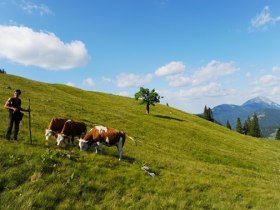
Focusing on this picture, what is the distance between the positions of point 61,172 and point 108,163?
152 inches

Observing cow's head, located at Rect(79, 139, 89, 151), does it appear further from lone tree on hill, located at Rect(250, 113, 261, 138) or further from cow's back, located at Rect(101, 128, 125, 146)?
lone tree on hill, located at Rect(250, 113, 261, 138)

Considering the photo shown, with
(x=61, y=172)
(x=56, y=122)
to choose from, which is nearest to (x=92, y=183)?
(x=61, y=172)

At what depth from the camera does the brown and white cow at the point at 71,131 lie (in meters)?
22.5

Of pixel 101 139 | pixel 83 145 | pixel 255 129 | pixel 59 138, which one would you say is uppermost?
pixel 255 129

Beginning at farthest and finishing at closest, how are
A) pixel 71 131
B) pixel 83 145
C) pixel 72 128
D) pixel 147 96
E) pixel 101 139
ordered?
pixel 147 96
pixel 72 128
pixel 71 131
pixel 101 139
pixel 83 145

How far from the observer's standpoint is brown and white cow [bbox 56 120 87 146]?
886 inches

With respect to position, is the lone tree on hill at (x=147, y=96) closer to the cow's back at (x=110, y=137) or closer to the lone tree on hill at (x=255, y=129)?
the cow's back at (x=110, y=137)

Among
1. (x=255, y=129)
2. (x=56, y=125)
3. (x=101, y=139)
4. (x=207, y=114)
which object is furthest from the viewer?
(x=207, y=114)

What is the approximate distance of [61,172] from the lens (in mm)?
17469

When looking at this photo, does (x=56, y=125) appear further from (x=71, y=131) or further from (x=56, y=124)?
(x=71, y=131)

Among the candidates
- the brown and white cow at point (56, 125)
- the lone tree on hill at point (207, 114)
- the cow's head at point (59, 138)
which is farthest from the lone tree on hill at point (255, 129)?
the cow's head at point (59, 138)

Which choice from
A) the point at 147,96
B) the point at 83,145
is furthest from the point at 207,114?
the point at 83,145

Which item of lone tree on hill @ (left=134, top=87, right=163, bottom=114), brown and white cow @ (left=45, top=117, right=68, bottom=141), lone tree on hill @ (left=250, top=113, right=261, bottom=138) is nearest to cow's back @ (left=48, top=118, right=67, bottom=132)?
brown and white cow @ (left=45, top=117, right=68, bottom=141)

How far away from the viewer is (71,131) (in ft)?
77.8
